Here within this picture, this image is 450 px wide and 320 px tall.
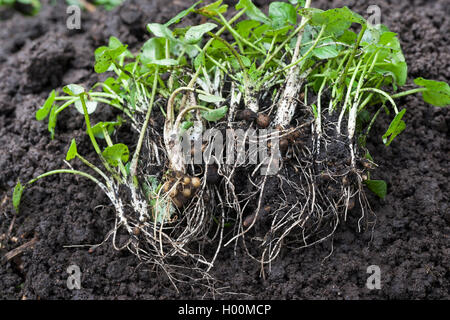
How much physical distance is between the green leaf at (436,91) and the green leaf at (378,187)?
311 millimetres

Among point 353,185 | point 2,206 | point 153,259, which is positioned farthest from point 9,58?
point 353,185

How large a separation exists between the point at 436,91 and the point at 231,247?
76 cm

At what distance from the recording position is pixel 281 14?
139cm

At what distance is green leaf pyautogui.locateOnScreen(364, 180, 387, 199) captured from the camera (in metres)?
1.37

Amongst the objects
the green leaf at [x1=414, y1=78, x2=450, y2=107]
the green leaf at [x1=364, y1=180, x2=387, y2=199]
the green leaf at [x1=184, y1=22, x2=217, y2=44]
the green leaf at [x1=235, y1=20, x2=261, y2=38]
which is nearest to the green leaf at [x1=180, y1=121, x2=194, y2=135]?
the green leaf at [x1=184, y1=22, x2=217, y2=44]

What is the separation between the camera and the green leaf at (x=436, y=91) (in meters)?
1.39

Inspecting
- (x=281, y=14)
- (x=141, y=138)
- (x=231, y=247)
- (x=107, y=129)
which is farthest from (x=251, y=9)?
(x=231, y=247)

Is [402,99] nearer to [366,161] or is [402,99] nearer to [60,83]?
[366,161]

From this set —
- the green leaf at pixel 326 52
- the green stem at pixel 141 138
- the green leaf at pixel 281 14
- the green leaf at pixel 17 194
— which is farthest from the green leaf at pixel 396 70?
the green leaf at pixel 17 194

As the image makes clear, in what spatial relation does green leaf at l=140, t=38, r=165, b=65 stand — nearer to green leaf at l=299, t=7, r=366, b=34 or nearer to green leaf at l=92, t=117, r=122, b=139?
green leaf at l=92, t=117, r=122, b=139

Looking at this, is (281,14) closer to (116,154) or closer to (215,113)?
(215,113)
